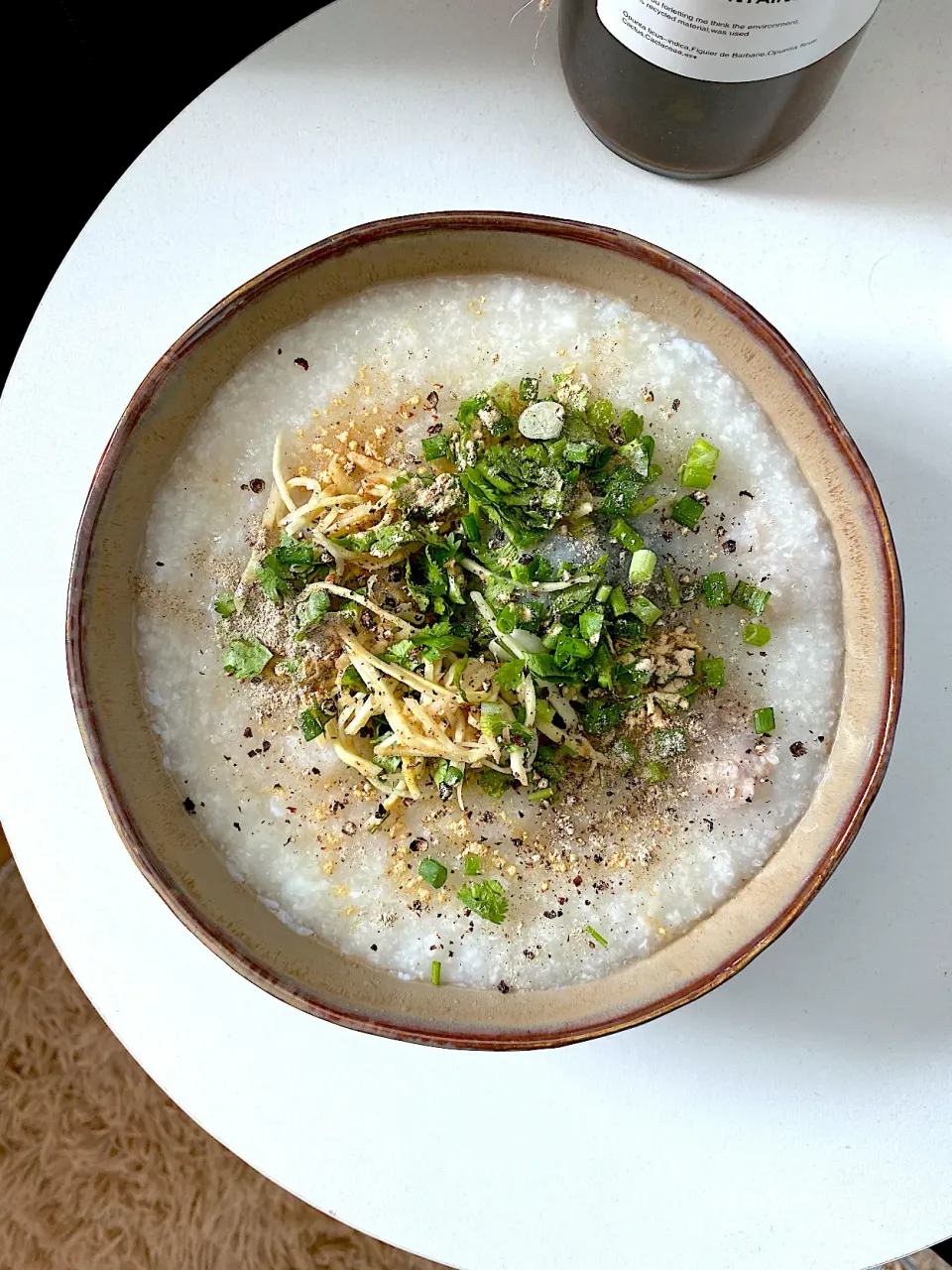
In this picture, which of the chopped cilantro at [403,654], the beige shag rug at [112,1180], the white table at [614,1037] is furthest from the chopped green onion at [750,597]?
the beige shag rug at [112,1180]

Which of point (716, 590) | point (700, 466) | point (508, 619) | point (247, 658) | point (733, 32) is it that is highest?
point (733, 32)

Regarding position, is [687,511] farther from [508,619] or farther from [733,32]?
[733,32]

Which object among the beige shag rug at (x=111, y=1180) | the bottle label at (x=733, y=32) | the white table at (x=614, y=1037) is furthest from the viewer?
the beige shag rug at (x=111, y=1180)

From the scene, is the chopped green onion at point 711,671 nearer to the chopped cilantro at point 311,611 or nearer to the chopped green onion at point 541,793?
the chopped green onion at point 541,793

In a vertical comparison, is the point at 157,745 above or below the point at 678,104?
below

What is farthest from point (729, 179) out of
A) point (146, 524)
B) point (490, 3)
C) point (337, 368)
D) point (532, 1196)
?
point (532, 1196)

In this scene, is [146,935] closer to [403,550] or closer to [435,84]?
[403,550]

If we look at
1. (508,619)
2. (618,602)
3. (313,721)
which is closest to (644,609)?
(618,602)
